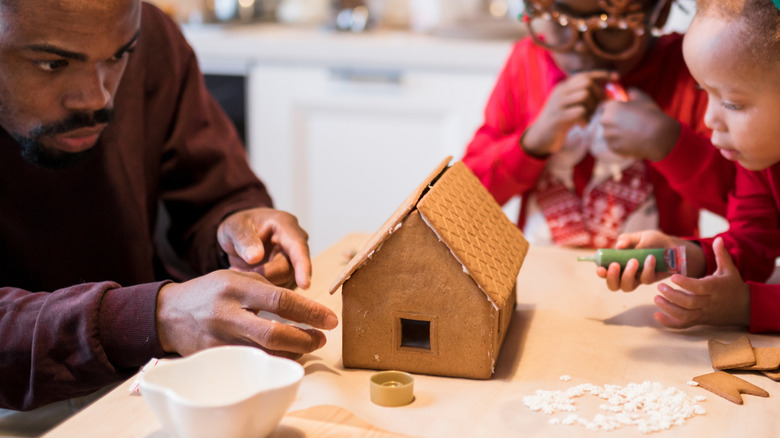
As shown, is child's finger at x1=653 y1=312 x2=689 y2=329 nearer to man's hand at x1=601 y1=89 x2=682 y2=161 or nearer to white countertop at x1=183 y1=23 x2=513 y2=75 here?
man's hand at x1=601 y1=89 x2=682 y2=161

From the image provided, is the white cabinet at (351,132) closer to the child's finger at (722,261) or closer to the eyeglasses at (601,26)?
the eyeglasses at (601,26)

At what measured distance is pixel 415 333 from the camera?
987 mm

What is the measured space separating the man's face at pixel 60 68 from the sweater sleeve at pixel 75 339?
0.93ft

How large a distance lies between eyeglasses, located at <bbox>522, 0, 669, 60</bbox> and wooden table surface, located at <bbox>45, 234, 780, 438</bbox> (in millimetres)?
459

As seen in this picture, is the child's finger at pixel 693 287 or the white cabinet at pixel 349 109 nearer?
the child's finger at pixel 693 287

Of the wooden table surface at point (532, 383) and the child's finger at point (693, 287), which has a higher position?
the child's finger at point (693, 287)

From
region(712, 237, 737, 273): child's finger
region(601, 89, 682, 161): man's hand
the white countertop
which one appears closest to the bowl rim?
region(712, 237, 737, 273): child's finger

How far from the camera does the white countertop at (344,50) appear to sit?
2.57 metres

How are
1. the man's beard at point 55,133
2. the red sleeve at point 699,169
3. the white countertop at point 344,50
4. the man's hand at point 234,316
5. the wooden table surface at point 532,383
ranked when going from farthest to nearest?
the white countertop at point 344,50 → the red sleeve at point 699,169 → the man's beard at point 55,133 → the man's hand at point 234,316 → the wooden table surface at point 532,383

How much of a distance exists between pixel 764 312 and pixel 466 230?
427 millimetres

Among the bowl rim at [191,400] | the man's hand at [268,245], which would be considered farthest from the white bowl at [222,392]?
the man's hand at [268,245]

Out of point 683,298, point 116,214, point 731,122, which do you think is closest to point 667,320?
point 683,298

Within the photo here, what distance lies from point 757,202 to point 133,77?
102 cm

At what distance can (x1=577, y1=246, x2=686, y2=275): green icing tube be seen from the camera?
1.10 m
